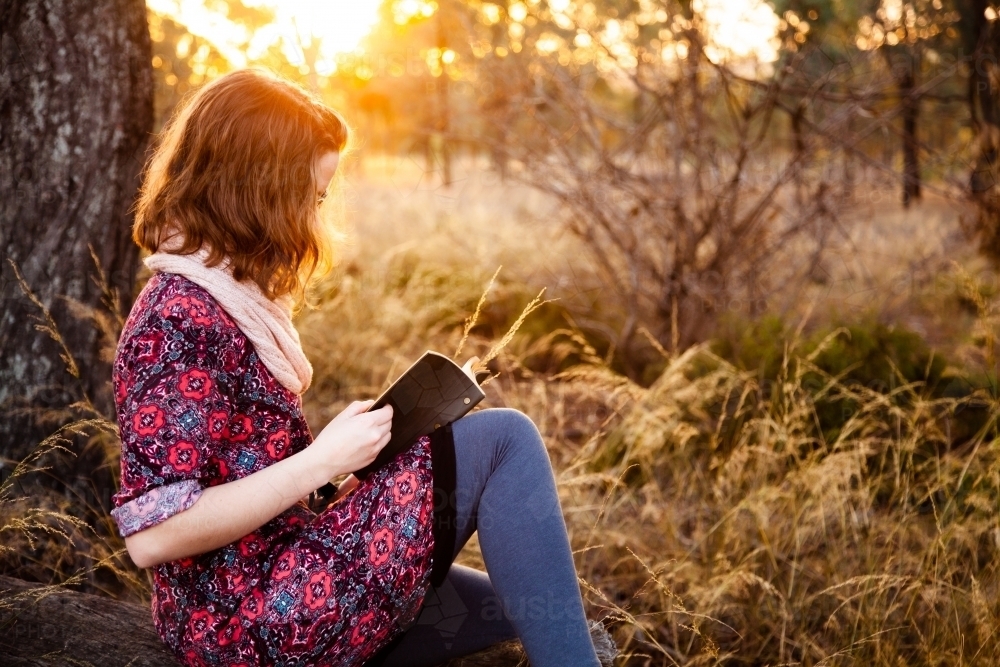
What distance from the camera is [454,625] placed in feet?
5.64

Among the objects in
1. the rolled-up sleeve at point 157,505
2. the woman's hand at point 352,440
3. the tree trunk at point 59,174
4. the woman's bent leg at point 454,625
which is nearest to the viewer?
the rolled-up sleeve at point 157,505

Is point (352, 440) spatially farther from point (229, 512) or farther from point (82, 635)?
point (82, 635)

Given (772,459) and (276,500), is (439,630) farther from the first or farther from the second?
(772,459)

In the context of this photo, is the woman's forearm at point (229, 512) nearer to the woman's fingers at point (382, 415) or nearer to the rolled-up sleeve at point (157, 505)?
the rolled-up sleeve at point (157, 505)

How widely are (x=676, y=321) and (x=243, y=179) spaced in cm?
267

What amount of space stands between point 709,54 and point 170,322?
2928mm

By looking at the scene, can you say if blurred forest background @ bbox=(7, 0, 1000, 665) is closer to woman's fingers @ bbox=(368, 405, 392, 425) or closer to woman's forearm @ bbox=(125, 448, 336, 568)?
woman's forearm @ bbox=(125, 448, 336, 568)

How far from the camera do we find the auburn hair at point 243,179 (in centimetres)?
146

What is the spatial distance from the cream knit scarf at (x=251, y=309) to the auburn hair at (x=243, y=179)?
0.07 feet

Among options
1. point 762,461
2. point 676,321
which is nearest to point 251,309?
point 762,461

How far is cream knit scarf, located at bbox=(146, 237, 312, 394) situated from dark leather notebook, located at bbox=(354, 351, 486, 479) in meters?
0.18

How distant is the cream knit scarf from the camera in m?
1.39

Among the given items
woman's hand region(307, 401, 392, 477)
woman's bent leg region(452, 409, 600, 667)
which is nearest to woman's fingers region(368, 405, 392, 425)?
woman's hand region(307, 401, 392, 477)

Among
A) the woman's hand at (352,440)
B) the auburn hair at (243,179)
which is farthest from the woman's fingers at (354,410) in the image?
the auburn hair at (243,179)
